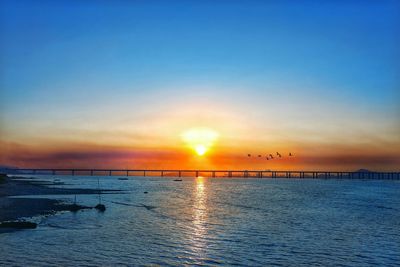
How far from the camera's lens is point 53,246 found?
30.1 metres

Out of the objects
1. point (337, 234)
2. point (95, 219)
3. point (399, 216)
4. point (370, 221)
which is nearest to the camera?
point (337, 234)

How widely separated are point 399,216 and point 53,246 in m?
52.9

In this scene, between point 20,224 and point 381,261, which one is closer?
point 381,261

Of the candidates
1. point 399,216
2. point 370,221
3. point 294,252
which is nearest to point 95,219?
point 294,252

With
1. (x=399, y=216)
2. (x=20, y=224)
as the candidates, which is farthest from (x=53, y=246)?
(x=399, y=216)

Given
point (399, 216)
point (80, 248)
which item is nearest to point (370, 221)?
point (399, 216)

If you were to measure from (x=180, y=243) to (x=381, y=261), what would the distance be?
1570 centimetres

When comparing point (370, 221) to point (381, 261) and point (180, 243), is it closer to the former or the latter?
point (381, 261)

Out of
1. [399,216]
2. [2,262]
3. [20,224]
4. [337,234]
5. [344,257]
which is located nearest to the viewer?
[2,262]

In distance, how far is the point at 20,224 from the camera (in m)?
38.1

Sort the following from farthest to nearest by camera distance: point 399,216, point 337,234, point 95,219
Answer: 1. point 399,216
2. point 95,219
3. point 337,234

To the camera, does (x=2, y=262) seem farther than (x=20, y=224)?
No

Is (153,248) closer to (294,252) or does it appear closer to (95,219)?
(294,252)

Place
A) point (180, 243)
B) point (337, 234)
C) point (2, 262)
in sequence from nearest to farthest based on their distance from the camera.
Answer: point (2, 262)
point (180, 243)
point (337, 234)
